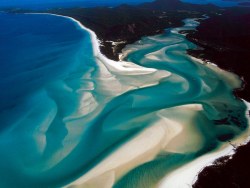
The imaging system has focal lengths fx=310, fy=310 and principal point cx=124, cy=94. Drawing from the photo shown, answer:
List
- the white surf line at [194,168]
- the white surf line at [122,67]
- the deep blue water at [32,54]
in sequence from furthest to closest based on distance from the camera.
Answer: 1. the white surf line at [122,67]
2. the deep blue water at [32,54]
3. the white surf line at [194,168]

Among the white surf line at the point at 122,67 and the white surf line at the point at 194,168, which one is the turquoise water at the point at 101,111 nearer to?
the white surf line at the point at 122,67

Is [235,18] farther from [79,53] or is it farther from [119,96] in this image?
[119,96]

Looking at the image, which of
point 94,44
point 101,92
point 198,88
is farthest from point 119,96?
point 94,44

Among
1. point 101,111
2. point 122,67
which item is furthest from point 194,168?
point 122,67

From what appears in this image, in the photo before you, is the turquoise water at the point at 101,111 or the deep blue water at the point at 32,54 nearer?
the turquoise water at the point at 101,111

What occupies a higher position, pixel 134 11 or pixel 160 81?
pixel 160 81

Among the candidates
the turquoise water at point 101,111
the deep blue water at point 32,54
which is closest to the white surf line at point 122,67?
the turquoise water at point 101,111

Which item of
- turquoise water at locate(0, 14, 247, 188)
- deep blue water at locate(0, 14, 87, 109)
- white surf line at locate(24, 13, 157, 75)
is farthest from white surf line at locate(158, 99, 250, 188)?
deep blue water at locate(0, 14, 87, 109)

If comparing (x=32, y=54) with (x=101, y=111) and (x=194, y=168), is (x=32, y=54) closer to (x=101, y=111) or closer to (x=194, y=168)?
(x=101, y=111)
